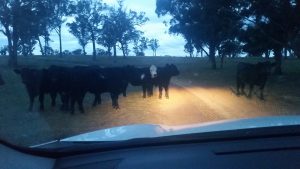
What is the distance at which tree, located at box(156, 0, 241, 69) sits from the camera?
14.2 meters

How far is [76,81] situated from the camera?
478 inches

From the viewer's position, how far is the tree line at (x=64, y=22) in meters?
10.0

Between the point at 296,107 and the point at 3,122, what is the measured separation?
22.6 feet

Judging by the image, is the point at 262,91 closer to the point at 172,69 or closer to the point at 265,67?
the point at 265,67

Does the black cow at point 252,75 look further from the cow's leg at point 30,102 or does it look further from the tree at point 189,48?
the cow's leg at point 30,102

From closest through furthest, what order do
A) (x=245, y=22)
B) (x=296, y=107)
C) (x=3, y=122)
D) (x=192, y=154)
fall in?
(x=192, y=154), (x=3, y=122), (x=296, y=107), (x=245, y=22)

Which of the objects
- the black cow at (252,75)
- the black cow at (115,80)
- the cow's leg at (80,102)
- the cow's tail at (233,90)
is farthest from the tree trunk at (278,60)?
the cow's leg at (80,102)

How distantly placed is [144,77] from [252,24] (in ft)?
31.0

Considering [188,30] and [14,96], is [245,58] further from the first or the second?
[14,96]

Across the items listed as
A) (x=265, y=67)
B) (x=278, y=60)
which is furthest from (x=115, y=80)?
(x=278, y=60)

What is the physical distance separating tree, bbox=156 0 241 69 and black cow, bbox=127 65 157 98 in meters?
1.14

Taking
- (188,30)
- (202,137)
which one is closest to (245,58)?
(188,30)

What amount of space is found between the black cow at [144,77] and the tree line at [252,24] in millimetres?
2950

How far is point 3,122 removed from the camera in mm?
9727
